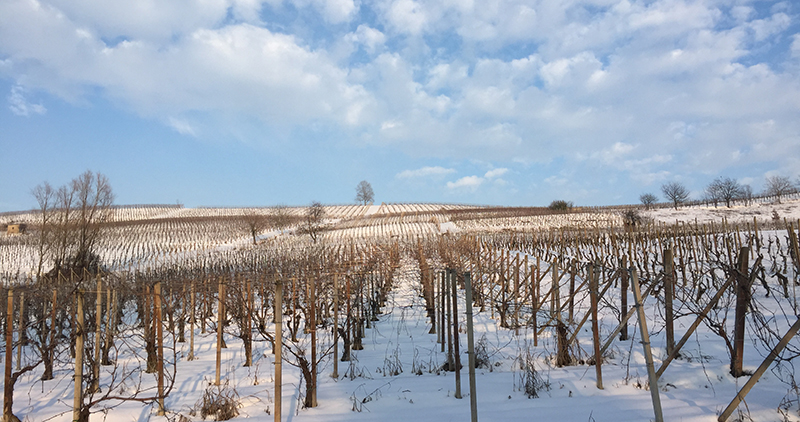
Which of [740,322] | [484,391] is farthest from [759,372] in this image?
[484,391]

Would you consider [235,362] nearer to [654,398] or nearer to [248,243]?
[654,398]


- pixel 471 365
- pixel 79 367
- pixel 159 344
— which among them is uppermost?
pixel 79 367

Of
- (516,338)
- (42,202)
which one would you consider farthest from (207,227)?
(516,338)

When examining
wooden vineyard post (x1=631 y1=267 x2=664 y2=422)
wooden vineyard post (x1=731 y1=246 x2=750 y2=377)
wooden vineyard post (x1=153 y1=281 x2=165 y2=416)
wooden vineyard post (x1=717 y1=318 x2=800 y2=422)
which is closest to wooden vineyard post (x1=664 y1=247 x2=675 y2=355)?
wooden vineyard post (x1=731 y1=246 x2=750 y2=377)

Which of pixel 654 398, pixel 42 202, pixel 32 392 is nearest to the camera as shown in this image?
pixel 654 398

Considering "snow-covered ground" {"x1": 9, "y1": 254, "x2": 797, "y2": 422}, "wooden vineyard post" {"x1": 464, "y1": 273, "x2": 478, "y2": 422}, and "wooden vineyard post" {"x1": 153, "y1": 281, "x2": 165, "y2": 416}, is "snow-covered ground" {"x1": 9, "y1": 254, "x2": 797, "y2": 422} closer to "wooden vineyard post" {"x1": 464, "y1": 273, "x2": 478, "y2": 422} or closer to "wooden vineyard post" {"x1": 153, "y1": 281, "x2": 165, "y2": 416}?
"wooden vineyard post" {"x1": 153, "y1": 281, "x2": 165, "y2": 416}

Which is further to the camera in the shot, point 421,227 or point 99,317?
point 421,227

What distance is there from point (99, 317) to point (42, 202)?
18941 millimetres

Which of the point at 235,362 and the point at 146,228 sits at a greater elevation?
the point at 146,228

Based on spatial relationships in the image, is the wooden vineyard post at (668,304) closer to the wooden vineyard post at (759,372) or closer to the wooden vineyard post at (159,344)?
the wooden vineyard post at (759,372)

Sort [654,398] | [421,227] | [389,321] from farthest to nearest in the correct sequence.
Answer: [421,227] → [389,321] → [654,398]

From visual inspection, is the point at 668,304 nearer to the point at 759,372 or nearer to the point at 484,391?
the point at 759,372

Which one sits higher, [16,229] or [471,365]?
[16,229]

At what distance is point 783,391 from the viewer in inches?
181
